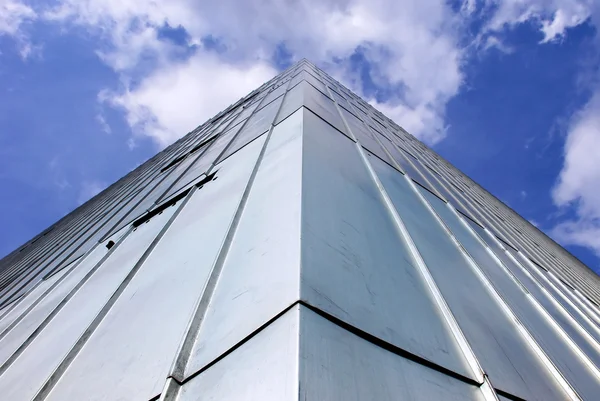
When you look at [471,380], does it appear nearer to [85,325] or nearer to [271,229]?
[271,229]

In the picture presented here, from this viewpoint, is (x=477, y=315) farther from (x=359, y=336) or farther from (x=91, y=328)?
(x=91, y=328)

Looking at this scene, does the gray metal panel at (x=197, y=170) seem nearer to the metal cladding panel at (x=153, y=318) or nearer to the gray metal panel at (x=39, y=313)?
the gray metal panel at (x=39, y=313)

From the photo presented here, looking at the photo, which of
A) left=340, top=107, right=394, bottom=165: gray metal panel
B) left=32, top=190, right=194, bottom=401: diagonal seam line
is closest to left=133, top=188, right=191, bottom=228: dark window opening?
left=32, top=190, right=194, bottom=401: diagonal seam line

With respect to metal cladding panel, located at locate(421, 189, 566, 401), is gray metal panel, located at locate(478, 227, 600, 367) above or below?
above

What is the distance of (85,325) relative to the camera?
92.1 inches

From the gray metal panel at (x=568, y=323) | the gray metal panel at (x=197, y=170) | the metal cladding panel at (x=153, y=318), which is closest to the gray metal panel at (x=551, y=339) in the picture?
the gray metal panel at (x=568, y=323)

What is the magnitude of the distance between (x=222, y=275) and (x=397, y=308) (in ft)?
2.77

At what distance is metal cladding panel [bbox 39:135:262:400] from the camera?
1.52m

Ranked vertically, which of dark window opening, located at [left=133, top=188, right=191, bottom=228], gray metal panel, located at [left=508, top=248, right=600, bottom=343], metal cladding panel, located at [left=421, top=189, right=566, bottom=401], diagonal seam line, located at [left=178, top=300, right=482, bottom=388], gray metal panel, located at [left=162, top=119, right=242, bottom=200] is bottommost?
diagonal seam line, located at [left=178, top=300, right=482, bottom=388]

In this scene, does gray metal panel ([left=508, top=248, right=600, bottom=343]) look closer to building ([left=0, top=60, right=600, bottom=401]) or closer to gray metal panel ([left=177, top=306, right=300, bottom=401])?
building ([left=0, top=60, right=600, bottom=401])

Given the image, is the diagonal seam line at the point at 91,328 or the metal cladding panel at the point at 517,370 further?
the diagonal seam line at the point at 91,328

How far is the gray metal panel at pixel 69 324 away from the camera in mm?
2125

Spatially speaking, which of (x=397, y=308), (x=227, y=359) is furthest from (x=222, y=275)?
(x=397, y=308)

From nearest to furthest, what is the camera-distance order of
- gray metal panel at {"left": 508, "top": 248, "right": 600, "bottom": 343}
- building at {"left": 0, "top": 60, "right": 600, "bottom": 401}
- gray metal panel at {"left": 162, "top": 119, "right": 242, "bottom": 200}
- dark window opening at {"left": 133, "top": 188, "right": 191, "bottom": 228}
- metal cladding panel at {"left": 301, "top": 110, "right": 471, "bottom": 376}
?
building at {"left": 0, "top": 60, "right": 600, "bottom": 401}
metal cladding panel at {"left": 301, "top": 110, "right": 471, "bottom": 376}
gray metal panel at {"left": 508, "top": 248, "right": 600, "bottom": 343}
dark window opening at {"left": 133, "top": 188, "right": 191, "bottom": 228}
gray metal panel at {"left": 162, "top": 119, "right": 242, "bottom": 200}
